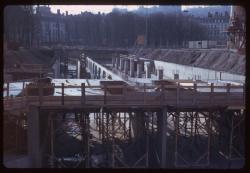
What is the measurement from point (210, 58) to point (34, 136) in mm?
18424

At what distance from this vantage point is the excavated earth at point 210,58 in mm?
21181

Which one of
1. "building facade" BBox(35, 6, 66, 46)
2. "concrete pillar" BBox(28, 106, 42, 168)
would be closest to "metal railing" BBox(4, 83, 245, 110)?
"concrete pillar" BBox(28, 106, 42, 168)

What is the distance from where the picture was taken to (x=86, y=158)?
36.1 feet

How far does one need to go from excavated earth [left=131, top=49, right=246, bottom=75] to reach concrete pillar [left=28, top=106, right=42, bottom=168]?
30.4 feet

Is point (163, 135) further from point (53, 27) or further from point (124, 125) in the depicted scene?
point (53, 27)

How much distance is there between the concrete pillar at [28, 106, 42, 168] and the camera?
10016 mm

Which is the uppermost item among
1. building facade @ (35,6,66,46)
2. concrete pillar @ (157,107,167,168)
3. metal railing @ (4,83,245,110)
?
building facade @ (35,6,66,46)

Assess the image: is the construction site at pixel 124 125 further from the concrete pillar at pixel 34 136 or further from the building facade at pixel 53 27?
the building facade at pixel 53 27

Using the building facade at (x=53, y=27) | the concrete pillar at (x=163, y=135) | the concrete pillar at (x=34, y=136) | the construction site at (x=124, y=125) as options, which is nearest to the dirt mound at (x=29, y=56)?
the construction site at (x=124, y=125)

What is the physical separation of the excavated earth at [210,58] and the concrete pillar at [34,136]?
9.25 meters

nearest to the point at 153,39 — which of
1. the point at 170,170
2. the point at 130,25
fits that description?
the point at 130,25

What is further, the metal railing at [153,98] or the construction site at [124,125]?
the metal railing at [153,98]

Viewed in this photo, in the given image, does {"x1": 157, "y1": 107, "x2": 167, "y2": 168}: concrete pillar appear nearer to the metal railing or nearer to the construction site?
the construction site

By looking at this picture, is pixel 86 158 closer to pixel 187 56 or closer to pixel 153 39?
pixel 187 56
